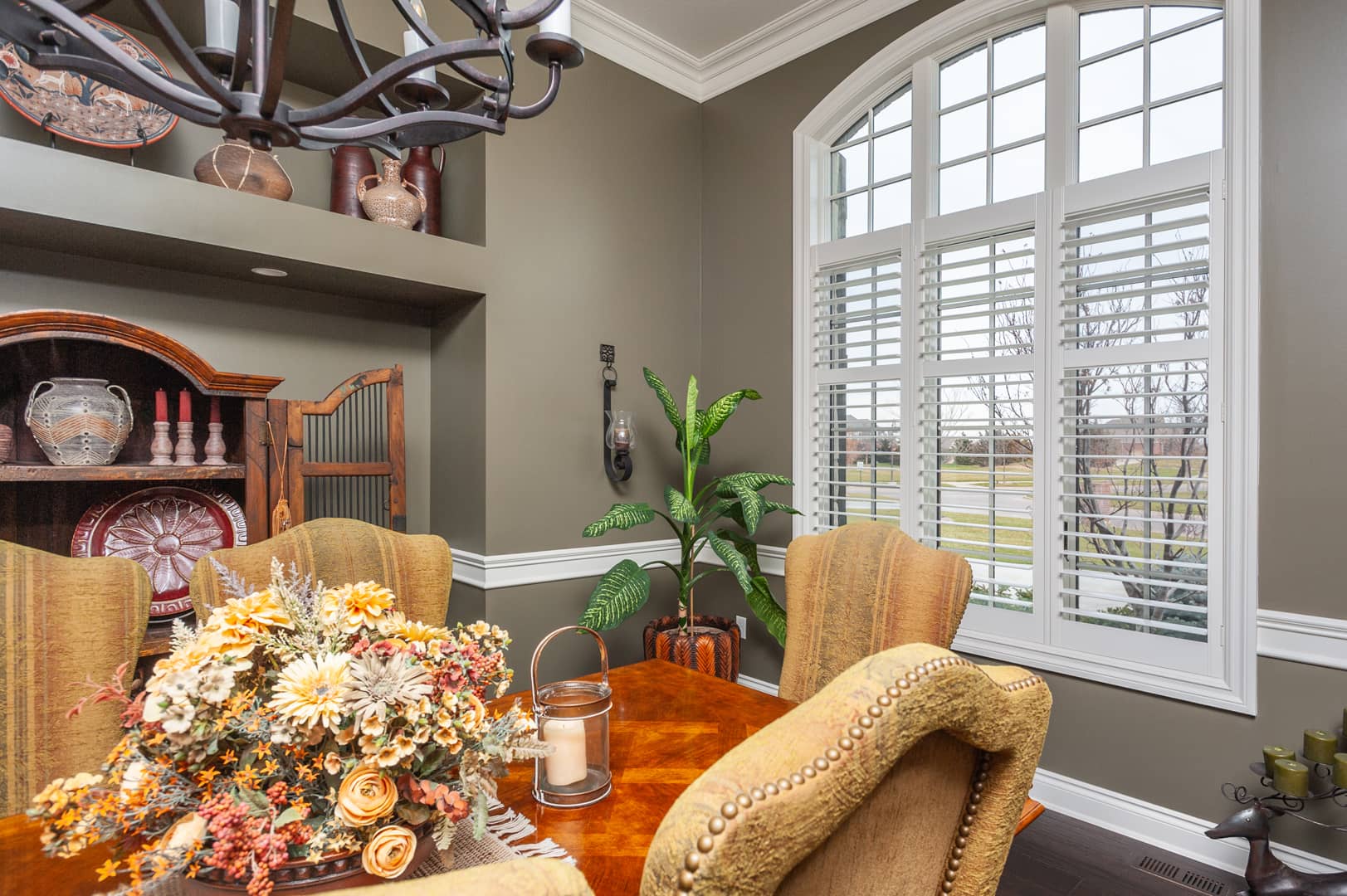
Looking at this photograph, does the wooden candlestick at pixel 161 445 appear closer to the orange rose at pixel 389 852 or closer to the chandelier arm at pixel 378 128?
the chandelier arm at pixel 378 128

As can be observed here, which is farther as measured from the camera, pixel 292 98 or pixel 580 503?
pixel 580 503

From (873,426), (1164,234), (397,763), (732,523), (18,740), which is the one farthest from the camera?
(732,523)

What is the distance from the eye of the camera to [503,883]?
1.20 feet

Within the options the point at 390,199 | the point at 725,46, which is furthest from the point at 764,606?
the point at 725,46

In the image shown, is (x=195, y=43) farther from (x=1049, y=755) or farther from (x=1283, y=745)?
(x=1283, y=745)

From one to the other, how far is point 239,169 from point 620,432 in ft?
5.43

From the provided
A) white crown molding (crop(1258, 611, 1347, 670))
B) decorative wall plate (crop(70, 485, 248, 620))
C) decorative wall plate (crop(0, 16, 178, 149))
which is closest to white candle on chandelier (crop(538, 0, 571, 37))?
decorative wall plate (crop(0, 16, 178, 149))

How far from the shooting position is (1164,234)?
87.5 inches

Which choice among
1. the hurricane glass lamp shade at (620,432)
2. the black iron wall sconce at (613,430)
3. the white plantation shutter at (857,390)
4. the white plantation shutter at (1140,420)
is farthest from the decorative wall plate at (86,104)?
the white plantation shutter at (1140,420)

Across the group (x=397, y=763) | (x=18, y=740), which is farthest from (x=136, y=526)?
(x=397, y=763)

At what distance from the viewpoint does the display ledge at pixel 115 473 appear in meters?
1.78

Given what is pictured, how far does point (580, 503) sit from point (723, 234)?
1532 millimetres

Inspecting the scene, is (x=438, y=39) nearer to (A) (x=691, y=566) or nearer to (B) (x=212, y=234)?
(B) (x=212, y=234)

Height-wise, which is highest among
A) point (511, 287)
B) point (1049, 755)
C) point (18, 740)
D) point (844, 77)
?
point (844, 77)
